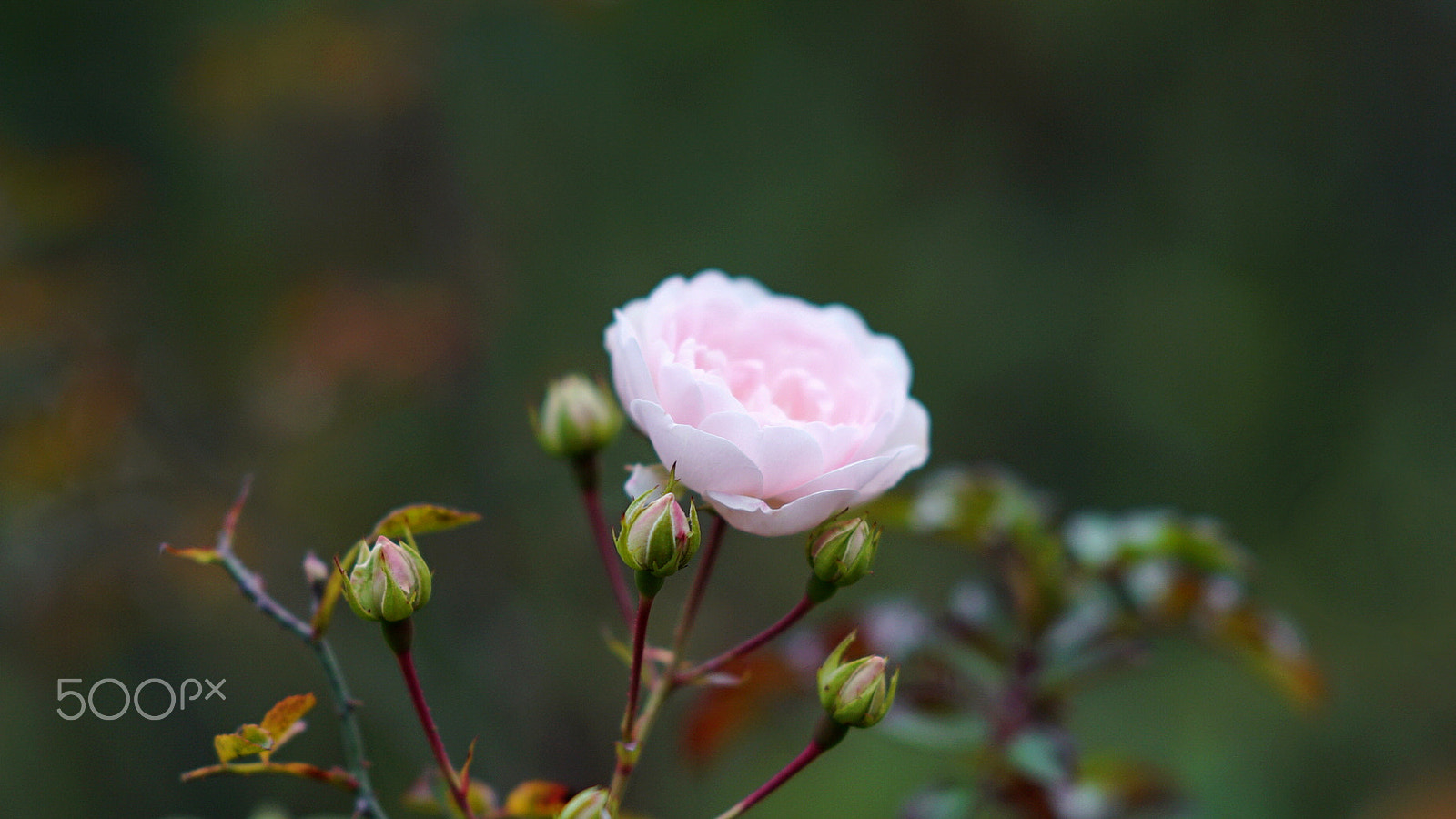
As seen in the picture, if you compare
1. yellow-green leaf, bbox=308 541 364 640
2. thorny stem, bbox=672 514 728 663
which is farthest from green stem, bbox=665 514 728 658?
yellow-green leaf, bbox=308 541 364 640

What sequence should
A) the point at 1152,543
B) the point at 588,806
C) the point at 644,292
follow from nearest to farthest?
the point at 588,806, the point at 1152,543, the point at 644,292

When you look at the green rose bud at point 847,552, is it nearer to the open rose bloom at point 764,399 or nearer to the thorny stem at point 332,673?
the open rose bloom at point 764,399

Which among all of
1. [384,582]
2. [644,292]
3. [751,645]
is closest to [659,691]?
[751,645]

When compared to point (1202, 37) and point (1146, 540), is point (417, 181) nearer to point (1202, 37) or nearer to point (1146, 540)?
point (1146, 540)

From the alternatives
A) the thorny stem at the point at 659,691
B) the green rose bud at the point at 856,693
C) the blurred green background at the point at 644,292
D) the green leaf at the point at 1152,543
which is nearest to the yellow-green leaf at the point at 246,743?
the thorny stem at the point at 659,691

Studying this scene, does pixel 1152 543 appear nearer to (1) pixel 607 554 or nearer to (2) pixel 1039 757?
(2) pixel 1039 757

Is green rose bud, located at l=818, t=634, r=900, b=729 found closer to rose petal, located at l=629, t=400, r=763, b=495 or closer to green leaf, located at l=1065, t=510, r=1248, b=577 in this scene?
rose petal, located at l=629, t=400, r=763, b=495

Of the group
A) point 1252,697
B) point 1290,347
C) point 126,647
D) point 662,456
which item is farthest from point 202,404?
point 1290,347
